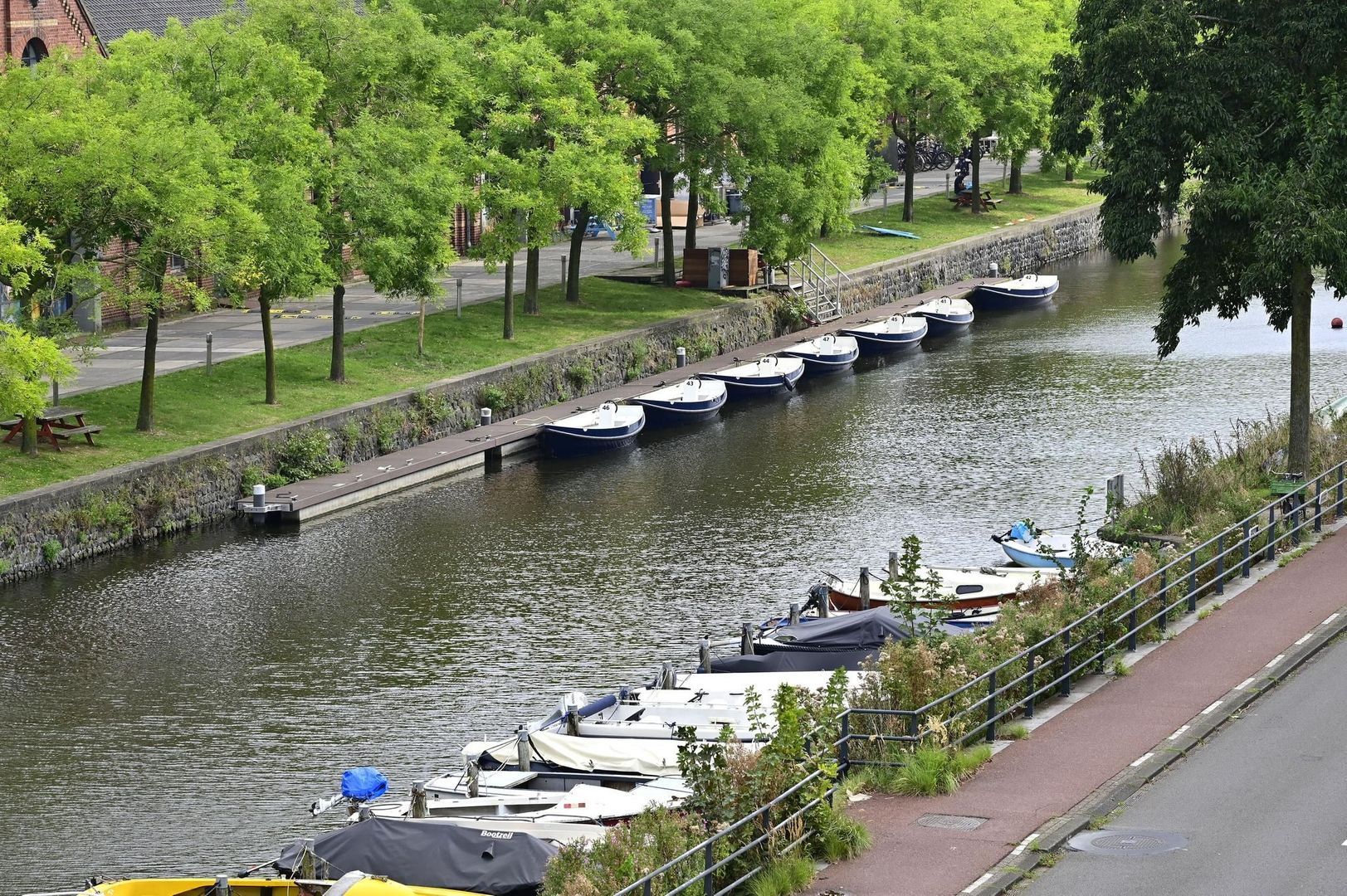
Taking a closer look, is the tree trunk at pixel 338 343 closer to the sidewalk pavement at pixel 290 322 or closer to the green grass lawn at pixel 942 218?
the sidewalk pavement at pixel 290 322

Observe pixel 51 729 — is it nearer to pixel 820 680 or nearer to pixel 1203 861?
pixel 820 680

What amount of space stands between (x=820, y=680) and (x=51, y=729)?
13935mm

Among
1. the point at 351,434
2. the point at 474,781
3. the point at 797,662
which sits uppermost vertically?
the point at 351,434

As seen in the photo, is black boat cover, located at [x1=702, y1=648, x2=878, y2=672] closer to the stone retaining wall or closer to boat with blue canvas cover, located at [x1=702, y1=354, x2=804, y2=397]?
the stone retaining wall

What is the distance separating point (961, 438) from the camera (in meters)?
60.6

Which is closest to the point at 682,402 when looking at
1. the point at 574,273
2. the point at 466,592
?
the point at 574,273

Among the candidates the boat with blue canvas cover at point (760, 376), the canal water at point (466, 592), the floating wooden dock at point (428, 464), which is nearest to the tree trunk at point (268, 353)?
the floating wooden dock at point (428, 464)

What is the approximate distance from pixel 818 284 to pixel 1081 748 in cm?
5726

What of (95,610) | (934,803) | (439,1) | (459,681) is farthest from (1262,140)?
(439,1)

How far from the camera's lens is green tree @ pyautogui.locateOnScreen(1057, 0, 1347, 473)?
136 feet

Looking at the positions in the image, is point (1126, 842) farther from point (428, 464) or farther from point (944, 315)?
point (944, 315)

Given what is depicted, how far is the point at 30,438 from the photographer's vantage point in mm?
49688

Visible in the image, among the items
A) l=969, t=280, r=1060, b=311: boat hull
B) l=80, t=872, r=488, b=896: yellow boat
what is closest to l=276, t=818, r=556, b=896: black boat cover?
l=80, t=872, r=488, b=896: yellow boat

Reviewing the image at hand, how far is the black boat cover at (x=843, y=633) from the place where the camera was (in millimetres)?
35938
